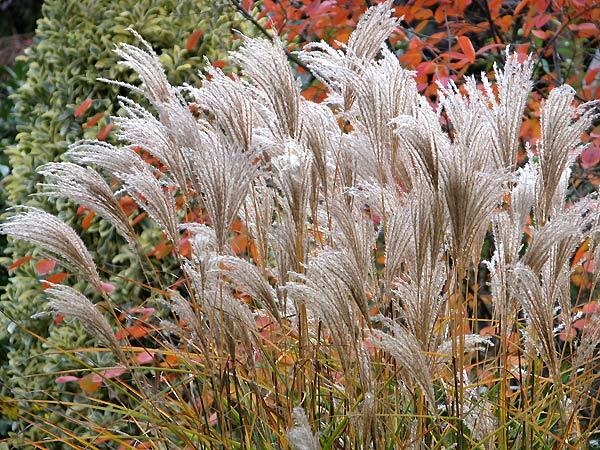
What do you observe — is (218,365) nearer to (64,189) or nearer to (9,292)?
(64,189)

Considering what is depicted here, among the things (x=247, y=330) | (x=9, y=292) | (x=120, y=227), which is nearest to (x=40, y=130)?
(x=9, y=292)

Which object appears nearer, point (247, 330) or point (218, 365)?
point (247, 330)

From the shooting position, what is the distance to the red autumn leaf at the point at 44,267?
3.66 m

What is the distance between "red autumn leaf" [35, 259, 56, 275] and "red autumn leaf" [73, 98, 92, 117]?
22.4 inches

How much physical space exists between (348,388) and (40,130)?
233cm

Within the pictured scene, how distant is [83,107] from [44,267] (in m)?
0.61

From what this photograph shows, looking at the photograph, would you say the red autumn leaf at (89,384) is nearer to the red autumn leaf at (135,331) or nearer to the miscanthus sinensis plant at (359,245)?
the red autumn leaf at (135,331)

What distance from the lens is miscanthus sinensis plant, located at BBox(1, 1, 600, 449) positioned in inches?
78.5

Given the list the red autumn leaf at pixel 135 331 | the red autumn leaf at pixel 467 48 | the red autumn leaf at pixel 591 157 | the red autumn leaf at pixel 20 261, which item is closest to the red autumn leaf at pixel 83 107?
the red autumn leaf at pixel 20 261

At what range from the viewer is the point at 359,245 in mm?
2076

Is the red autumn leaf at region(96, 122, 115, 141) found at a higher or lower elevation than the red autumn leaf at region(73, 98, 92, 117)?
lower

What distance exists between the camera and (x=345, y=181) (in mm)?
2443

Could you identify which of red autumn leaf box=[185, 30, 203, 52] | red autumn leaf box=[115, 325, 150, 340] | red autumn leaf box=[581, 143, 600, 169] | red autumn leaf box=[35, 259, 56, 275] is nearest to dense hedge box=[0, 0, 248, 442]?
red autumn leaf box=[185, 30, 203, 52]

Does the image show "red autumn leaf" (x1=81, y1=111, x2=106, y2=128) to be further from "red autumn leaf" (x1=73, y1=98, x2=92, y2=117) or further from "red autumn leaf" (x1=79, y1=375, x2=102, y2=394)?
"red autumn leaf" (x1=79, y1=375, x2=102, y2=394)
